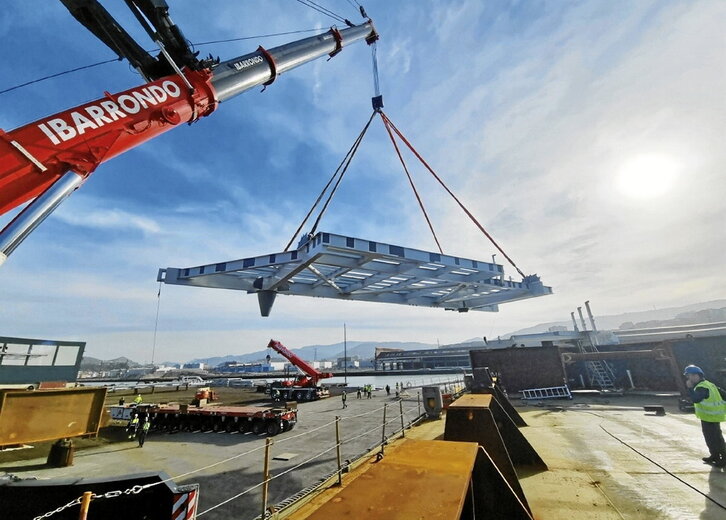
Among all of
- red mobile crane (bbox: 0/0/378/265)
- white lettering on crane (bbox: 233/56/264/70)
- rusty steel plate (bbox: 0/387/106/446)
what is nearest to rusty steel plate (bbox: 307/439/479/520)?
red mobile crane (bbox: 0/0/378/265)

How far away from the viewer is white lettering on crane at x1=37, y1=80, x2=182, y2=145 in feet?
16.9

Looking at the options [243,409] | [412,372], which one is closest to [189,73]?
[243,409]

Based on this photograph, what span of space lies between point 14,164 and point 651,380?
3399cm

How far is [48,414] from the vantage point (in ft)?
28.3

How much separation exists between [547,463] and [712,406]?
3815mm

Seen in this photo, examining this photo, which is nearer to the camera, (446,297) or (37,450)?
(37,450)

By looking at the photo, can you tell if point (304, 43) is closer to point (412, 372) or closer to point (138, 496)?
point (138, 496)

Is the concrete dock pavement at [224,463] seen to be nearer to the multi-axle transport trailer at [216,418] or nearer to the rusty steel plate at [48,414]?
the multi-axle transport trailer at [216,418]

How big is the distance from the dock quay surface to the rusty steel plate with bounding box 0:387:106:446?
5.67 ft

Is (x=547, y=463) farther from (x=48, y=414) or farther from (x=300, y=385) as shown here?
(x=300, y=385)

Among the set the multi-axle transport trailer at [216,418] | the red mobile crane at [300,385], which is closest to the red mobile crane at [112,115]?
the multi-axle transport trailer at [216,418]

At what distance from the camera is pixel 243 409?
15336 millimetres

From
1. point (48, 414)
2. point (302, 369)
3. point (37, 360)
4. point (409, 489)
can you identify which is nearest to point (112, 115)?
point (409, 489)

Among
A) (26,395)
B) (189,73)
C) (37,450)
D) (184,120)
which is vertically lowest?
(37,450)
